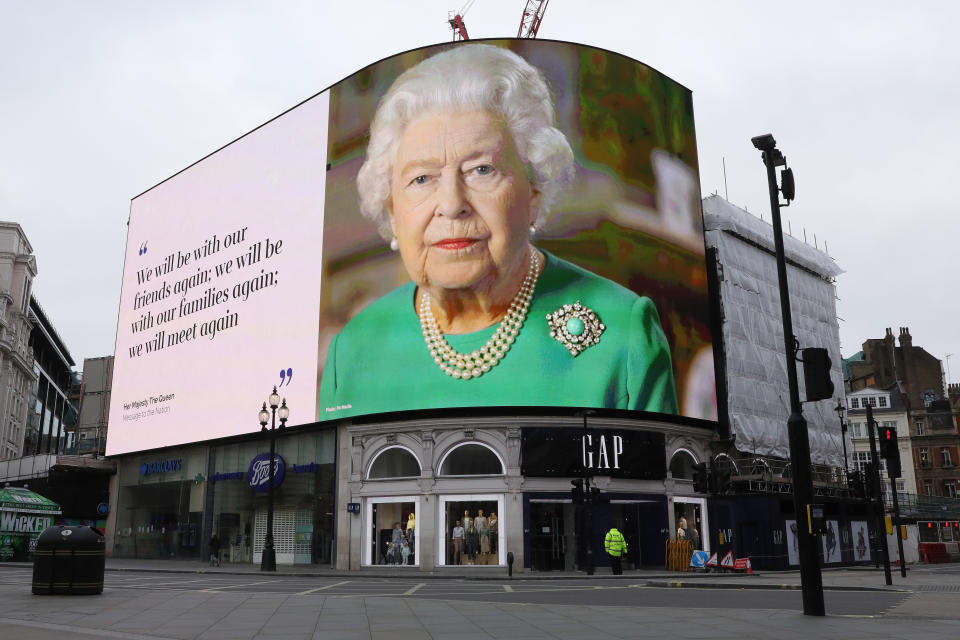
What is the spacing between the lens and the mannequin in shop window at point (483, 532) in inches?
1526

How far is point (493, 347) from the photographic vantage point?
39.3m

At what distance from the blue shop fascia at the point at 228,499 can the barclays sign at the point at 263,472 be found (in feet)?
0.18

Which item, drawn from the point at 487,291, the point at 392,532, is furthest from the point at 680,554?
the point at 487,291

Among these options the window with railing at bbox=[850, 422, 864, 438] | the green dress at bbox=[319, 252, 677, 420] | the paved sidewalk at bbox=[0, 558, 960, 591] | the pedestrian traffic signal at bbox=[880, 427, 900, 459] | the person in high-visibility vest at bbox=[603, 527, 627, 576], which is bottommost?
the paved sidewalk at bbox=[0, 558, 960, 591]

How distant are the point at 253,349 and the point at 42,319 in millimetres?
89100

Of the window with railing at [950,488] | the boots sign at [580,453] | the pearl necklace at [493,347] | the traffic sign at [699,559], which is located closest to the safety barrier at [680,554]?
the traffic sign at [699,559]

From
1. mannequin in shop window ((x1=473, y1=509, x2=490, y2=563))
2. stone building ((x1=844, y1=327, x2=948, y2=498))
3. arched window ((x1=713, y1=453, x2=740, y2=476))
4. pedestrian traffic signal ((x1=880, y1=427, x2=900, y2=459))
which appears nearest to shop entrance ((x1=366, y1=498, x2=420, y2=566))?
mannequin in shop window ((x1=473, y1=509, x2=490, y2=563))

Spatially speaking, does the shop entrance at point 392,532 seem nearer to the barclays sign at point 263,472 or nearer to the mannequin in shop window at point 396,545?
the mannequin in shop window at point 396,545

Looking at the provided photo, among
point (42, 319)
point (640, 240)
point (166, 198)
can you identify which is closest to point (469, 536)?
point (640, 240)

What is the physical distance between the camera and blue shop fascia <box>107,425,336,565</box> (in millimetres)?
44562

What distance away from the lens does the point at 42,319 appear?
400ft

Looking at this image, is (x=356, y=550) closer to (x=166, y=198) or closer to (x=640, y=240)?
(x=640, y=240)

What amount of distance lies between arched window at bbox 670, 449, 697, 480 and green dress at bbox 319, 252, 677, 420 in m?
2.93

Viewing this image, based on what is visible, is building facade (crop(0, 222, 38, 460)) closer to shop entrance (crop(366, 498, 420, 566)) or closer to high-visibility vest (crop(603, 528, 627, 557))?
shop entrance (crop(366, 498, 420, 566))
